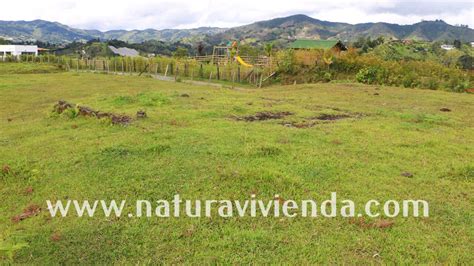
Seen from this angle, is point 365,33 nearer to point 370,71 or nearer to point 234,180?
point 370,71

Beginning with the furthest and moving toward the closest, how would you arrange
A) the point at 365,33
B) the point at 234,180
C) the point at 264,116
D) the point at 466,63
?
the point at 365,33 → the point at 466,63 → the point at 264,116 → the point at 234,180

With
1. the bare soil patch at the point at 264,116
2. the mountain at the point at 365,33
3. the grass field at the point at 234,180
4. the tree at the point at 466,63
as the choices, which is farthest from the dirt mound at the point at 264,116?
the mountain at the point at 365,33

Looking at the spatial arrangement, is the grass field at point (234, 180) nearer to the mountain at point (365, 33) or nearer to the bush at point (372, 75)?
the bush at point (372, 75)

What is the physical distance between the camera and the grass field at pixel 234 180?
3602mm

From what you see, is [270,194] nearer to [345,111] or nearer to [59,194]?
[59,194]

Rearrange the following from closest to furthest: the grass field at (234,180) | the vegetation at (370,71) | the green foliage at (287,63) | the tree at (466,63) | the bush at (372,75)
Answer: the grass field at (234,180), the vegetation at (370,71), the bush at (372,75), the green foliage at (287,63), the tree at (466,63)

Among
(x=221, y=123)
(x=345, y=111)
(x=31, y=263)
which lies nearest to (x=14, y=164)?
(x=31, y=263)

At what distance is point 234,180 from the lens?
505 centimetres

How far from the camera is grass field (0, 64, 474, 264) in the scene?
11.8ft

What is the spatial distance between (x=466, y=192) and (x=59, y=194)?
5370 mm

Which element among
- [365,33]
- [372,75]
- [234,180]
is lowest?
[234,180]

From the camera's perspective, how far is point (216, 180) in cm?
509

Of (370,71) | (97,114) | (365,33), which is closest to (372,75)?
(370,71)

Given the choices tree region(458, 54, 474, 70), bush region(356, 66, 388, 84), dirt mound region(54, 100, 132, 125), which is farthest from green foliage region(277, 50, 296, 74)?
dirt mound region(54, 100, 132, 125)
